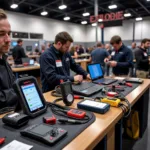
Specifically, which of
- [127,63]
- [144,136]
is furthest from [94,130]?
[127,63]

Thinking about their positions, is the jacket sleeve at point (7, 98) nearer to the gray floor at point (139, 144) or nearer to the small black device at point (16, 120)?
the small black device at point (16, 120)

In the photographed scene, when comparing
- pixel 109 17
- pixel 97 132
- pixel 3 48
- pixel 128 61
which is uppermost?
pixel 109 17

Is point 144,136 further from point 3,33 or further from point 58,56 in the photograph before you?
point 3,33

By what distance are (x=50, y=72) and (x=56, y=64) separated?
0.55 ft

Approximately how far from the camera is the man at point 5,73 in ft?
3.63

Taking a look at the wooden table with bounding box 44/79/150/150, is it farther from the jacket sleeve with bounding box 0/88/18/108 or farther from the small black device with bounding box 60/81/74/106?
the jacket sleeve with bounding box 0/88/18/108

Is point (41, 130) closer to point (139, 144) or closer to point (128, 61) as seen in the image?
point (139, 144)

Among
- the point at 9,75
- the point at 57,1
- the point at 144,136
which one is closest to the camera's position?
the point at 9,75

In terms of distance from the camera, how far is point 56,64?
76.8 inches

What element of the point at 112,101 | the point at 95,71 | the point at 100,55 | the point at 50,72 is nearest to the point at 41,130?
the point at 112,101

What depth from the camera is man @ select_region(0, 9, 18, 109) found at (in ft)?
3.63

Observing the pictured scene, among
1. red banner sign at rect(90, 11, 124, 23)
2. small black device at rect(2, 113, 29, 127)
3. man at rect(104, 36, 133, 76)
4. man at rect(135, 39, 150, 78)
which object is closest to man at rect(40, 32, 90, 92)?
small black device at rect(2, 113, 29, 127)

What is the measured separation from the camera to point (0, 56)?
1.26 meters

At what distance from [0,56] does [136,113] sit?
1.74 m
